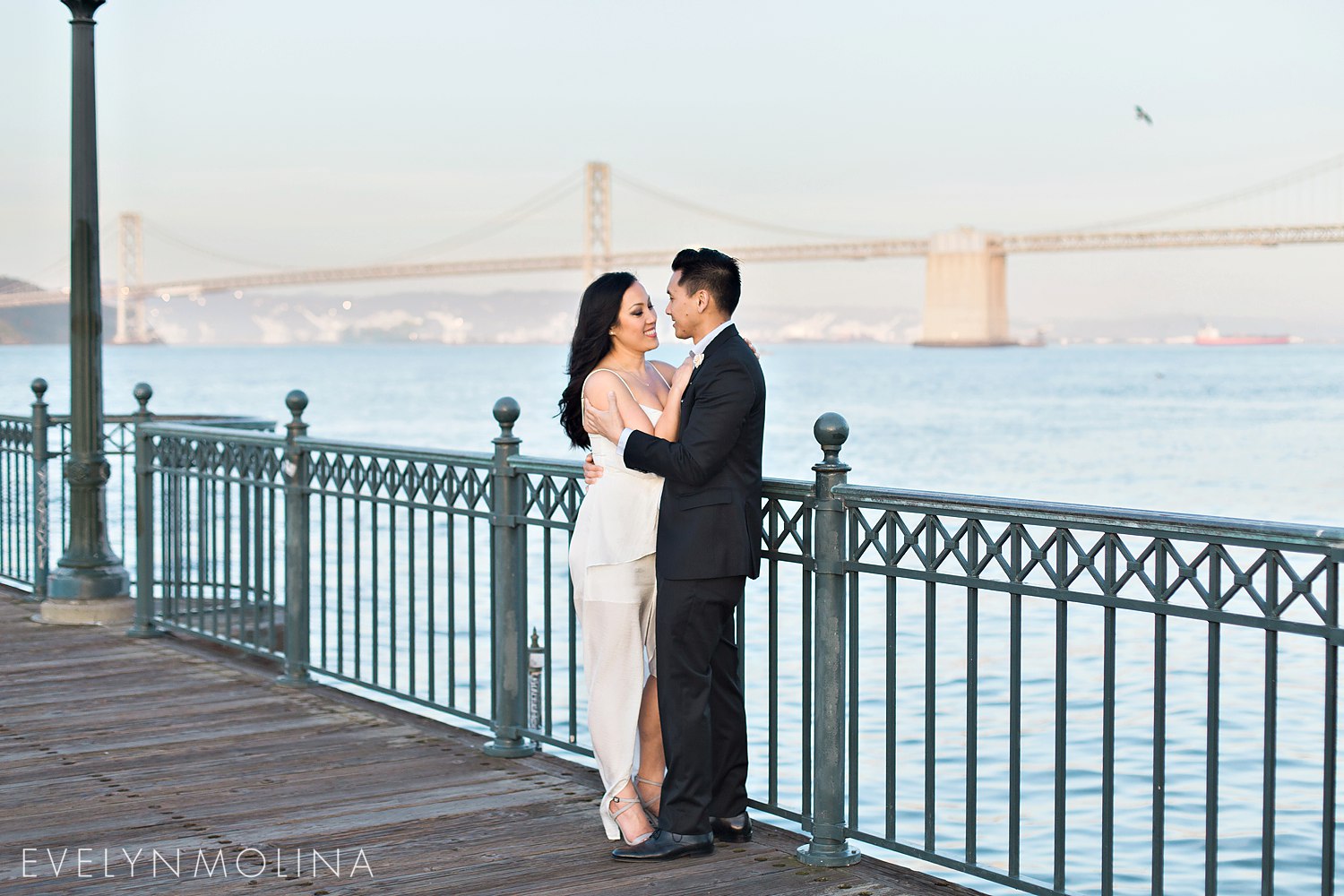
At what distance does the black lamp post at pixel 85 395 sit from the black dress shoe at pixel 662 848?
14.7ft

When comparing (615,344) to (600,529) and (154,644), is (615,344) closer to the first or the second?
(600,529)

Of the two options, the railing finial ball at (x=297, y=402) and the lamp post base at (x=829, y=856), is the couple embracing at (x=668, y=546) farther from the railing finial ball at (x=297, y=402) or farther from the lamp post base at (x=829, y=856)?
the railing finial ball at (x=297, y=402)

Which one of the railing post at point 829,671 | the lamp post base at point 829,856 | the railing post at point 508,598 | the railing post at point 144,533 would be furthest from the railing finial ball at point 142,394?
the lamp post base at point 829,856

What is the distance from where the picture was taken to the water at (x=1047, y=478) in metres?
8.60

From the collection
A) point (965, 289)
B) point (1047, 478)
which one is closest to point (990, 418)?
point (1047, 478)

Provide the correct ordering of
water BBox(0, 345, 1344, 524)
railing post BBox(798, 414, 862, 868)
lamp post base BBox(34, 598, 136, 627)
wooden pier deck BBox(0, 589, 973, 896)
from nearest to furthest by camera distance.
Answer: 1. wooden pier deck BBox(0, 589, 973, 896)
2. railing post BBox(798, 414, 862, 868)
3. lamp post base BBox(34, 598, 136, 627)
4. water BBox(0, 345, 1344, 524)

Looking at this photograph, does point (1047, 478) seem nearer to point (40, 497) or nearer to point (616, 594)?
point (40, 497)

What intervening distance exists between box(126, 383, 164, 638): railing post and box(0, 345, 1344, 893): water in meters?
2.31

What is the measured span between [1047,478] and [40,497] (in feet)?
92.3

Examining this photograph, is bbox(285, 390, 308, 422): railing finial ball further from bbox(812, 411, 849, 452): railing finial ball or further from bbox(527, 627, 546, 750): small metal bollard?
bbox(812, 411, 849, 452): railing finial ball

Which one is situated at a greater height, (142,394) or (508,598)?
(142,394)

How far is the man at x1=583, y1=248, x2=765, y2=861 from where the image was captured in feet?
12.0

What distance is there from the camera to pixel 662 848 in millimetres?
3891

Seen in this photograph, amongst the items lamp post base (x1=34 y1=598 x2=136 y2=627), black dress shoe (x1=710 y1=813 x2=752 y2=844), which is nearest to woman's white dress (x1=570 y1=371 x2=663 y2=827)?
black dress shoe (x1=710 y1=813 x2=752 y2=844)
